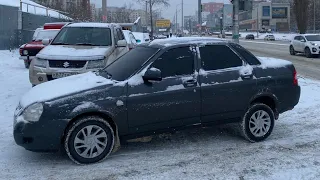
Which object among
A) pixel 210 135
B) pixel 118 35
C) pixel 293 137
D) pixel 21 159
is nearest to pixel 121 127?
pixel 21 159

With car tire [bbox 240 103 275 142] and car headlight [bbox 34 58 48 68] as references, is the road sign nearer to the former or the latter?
car headlight [bbox 34 58 48 68]

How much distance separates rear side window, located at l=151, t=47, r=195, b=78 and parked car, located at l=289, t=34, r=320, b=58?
803 inches

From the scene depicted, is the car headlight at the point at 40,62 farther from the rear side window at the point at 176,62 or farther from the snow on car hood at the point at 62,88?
the rear side window at the point at 176,62

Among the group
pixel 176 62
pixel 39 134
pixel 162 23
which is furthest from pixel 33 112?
pixel 162 23

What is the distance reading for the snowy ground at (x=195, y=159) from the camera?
4871mm

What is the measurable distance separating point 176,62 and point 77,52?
366 cm

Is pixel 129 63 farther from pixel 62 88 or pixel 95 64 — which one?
pixel 95 64

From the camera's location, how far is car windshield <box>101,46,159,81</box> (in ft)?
18.5

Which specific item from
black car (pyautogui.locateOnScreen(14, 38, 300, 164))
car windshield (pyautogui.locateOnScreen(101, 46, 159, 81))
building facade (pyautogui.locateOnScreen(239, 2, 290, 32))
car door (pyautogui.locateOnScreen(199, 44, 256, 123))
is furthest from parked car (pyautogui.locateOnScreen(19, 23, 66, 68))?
building facade (pyautogui.locateOnScreen(239, 2, 290, 32))

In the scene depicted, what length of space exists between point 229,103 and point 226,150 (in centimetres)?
72

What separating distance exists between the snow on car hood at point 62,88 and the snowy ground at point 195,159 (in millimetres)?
862

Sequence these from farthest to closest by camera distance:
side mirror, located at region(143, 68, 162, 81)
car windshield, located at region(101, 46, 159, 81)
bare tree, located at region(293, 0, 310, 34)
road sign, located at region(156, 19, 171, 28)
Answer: road sign, located at region(156, 19, 171, 28), bare tree, located at region(293, 0, 310, 34), car windshield, located at region(101, 46, 159, 81), side mirror, located at region(143, 68, 162, 81)

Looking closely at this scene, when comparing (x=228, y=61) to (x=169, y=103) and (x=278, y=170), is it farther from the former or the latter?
(x=278, y=170)

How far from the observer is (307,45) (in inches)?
973
